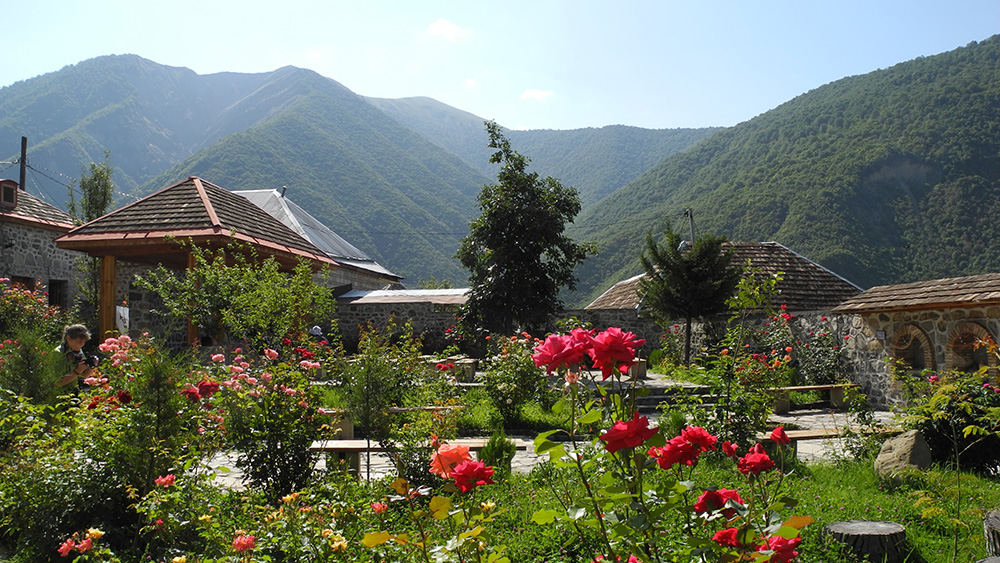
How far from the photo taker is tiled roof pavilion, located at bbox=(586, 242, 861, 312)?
16719mm

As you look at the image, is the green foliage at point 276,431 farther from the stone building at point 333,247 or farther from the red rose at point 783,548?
the stone building at point 333,247

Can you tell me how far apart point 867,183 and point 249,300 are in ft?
117

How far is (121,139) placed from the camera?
83.0 metres

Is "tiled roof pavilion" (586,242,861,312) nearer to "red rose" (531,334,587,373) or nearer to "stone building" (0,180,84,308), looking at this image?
"red rose" (531,334,587,373)

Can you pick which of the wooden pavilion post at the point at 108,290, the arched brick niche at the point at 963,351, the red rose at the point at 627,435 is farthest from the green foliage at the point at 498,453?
the wooden pavilion post at the point at 108,290

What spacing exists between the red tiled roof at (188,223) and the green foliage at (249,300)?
123 centimetres

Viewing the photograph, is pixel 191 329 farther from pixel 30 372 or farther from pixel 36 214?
pixel 36 214

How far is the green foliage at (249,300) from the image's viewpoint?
7.32m

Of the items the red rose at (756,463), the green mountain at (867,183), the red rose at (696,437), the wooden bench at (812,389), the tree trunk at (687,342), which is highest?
the green mountain at (867,183)

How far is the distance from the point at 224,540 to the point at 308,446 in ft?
4.83

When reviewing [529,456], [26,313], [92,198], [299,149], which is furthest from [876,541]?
[299,149]

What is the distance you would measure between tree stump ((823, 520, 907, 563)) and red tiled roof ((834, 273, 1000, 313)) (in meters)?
6.63

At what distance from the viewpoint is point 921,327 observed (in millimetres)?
10703

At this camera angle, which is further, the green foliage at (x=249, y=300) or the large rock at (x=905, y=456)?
the green foliage at (x=249, y=300)
